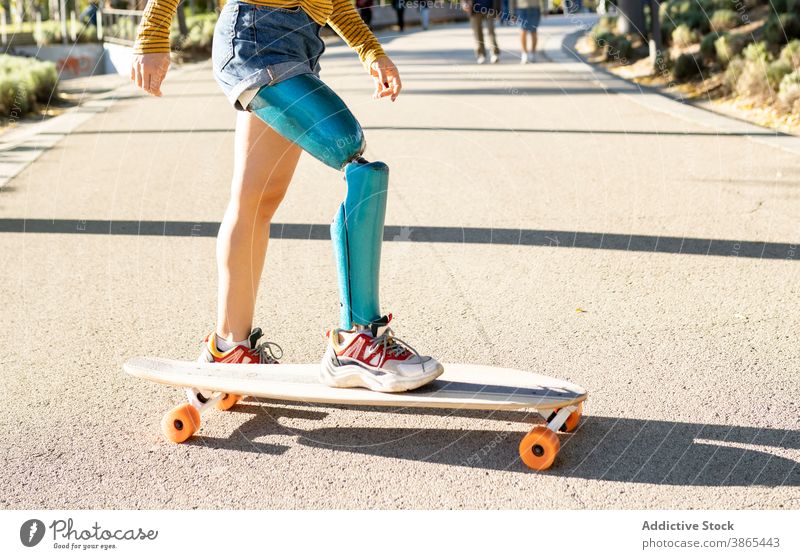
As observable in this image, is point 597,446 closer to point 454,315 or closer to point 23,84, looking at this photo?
point 454,315

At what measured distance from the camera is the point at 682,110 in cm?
1155

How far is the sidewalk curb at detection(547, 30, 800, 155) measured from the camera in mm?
9438

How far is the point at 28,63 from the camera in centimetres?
1471

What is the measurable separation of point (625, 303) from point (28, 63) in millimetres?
11952

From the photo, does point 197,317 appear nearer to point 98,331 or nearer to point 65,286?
point 98,331

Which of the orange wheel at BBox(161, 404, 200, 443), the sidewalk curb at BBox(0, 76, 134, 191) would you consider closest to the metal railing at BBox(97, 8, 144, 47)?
the sidewalk curb at BBox(0, 76, 134, 191)

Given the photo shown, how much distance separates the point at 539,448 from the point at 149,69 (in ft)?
5.37

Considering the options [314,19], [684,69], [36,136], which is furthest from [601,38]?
[314,19]

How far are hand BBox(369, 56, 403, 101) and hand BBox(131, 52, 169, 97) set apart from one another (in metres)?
0.70

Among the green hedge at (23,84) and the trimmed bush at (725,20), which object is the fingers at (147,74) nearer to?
the green hedge at (23,84)

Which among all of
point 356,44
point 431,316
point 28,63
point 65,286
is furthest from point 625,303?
point 28,63

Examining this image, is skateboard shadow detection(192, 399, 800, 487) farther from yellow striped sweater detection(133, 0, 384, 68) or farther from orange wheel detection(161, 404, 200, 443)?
yellow striped sweater detection(133, 0, 384, 68)

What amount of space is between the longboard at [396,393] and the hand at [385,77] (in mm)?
941
